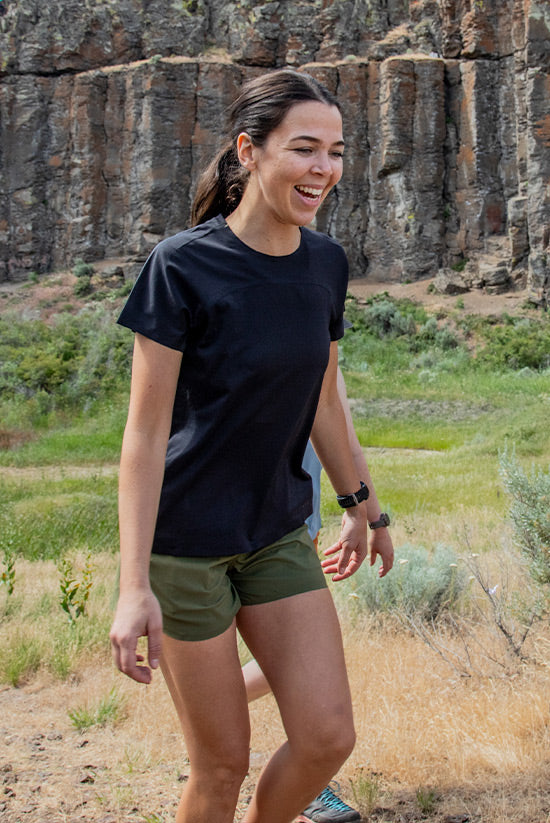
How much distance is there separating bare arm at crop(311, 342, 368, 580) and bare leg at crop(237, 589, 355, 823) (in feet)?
1.48

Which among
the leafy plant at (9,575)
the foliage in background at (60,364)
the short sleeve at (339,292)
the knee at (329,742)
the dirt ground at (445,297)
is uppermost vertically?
the short sleeve at (339,292)

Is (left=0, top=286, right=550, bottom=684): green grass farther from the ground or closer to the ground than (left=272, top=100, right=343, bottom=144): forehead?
closer to the ground

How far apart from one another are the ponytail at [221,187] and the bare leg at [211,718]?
1.17 meters

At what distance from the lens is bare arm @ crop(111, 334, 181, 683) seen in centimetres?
196

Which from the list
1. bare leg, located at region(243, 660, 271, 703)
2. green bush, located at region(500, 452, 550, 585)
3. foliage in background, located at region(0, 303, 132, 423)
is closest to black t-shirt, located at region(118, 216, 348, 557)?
bare leg, located at region(243, 660, 271, 703)

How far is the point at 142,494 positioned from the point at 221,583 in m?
0.32

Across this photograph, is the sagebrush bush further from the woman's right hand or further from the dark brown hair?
the woman's right hand

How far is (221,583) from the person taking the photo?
2160 millimetres

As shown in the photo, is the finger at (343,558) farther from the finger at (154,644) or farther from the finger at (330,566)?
the finger at (154,644)

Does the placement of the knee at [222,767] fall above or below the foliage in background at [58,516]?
above

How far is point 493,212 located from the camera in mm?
37000

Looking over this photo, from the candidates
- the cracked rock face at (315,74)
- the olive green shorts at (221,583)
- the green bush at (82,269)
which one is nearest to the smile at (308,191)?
the olive green shorts at (221,583)

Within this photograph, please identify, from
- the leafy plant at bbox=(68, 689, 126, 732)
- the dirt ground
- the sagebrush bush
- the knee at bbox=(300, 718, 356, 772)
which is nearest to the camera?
the knee at bbox=(300, 718, 356, 772)

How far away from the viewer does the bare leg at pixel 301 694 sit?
206 centimetres
